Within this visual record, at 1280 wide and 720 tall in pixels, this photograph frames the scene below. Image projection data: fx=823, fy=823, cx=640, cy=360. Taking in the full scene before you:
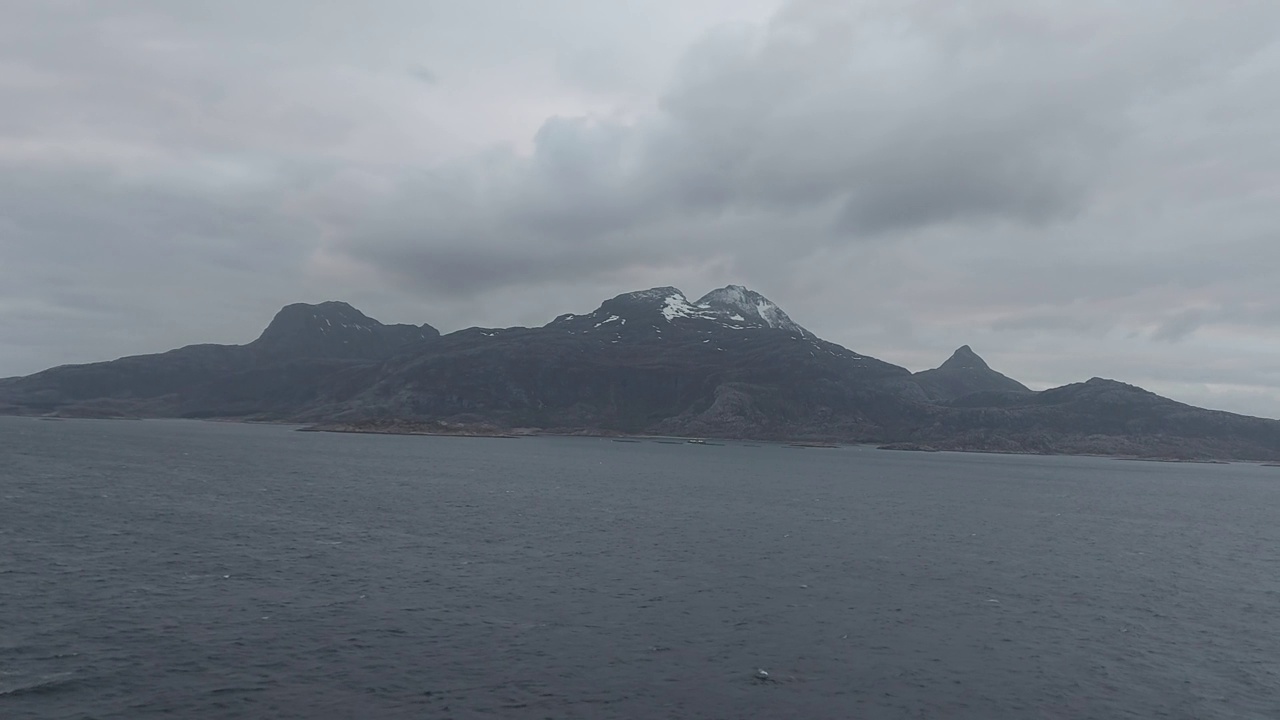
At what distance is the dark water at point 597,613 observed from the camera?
135 feet

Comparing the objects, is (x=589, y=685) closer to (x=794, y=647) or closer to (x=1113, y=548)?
(x=794, y=647)

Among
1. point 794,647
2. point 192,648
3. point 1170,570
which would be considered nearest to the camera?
point 192,648

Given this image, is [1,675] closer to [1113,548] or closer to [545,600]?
[545,600]

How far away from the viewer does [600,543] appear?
84.7 m

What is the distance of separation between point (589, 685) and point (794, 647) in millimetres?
14230

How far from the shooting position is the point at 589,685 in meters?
42.3

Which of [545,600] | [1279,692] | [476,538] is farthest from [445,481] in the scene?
[1279,692]

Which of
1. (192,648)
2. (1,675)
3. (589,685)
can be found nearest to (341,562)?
(192,648)

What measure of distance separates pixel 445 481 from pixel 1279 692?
127254 millimetres

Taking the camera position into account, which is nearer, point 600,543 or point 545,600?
point 545,600

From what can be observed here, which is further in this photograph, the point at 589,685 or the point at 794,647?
the point at 794,647

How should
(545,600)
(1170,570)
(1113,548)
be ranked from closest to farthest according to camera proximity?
(545,600)
(1170,570)
(1113,548)

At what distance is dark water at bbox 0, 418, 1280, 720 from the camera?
135 ft

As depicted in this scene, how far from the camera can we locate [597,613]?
55.9 m
